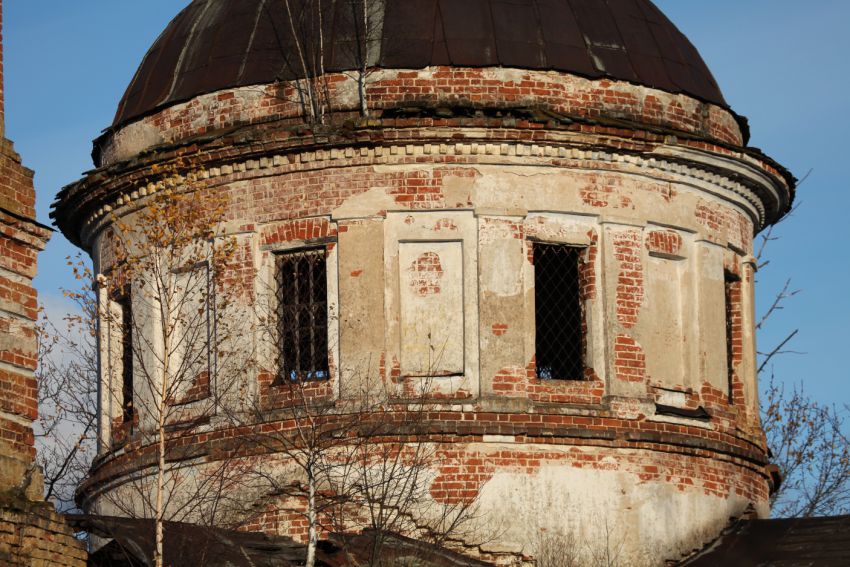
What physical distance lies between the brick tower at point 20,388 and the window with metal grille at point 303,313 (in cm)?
612

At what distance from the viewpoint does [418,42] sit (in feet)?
79.1

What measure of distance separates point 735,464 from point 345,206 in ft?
17.4

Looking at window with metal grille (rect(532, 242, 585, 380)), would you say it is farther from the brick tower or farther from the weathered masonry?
the brick tower

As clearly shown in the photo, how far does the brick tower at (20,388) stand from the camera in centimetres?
1700

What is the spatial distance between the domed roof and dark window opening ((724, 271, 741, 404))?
86.5 inches

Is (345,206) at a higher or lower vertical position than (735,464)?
higher

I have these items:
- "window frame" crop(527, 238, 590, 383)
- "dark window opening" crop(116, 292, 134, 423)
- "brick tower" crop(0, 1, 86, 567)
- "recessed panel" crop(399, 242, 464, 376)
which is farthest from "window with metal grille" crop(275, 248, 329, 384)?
"brick tower" crop(0, 1, 86, 567)

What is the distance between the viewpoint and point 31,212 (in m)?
17.8

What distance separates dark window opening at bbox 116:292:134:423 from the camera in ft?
81.9

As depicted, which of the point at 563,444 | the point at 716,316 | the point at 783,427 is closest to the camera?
the point at 563,444

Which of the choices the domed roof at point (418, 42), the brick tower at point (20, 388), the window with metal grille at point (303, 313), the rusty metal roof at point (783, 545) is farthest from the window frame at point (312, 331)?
the brick tower at point (20, 388)

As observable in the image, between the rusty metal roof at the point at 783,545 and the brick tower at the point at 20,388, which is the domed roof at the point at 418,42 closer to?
the rusty metal roof at the point at 783,545

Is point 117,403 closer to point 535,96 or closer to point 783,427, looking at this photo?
point 535,96

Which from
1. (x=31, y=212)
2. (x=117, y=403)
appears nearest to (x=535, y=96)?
(x=117, y=403)
